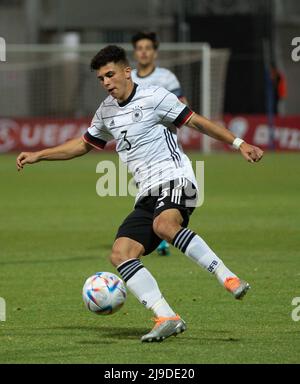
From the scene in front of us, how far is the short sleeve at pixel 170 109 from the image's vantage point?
26.6ft

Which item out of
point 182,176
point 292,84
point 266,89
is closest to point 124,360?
point 182,176

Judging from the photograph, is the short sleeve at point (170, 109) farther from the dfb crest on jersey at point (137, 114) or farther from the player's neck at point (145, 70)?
the player's neck at point (145, 70)

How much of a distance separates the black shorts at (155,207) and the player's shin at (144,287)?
240mm

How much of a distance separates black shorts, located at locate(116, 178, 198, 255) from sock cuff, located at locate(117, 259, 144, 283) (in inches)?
8.3

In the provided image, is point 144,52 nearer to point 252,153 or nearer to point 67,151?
point 67,151

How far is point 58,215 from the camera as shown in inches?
693

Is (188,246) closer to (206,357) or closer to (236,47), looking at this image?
(206,357)

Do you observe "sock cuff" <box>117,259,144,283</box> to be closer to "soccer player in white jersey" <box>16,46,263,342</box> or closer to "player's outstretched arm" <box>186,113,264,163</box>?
"soccer player in white jersey" <box>16,46,263,342</box>

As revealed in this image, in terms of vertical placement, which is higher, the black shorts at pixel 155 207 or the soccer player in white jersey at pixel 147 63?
the soccer player in white jersey at pixel 147 63

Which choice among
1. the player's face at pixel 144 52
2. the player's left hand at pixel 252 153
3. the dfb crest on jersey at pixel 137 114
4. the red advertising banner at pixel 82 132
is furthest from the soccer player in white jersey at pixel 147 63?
the red advertising banner at pixel 82 132

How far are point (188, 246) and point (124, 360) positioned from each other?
1252 mm

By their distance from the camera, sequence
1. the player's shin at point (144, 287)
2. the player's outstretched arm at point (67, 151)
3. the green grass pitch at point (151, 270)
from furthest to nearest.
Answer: the player's outstretched arm at point (67, 151) < the player's shin at point (144, 287) < the green grass pitch at point (151, 270)

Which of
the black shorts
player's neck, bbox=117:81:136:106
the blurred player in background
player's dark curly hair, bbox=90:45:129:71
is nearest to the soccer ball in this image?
the black shorts
